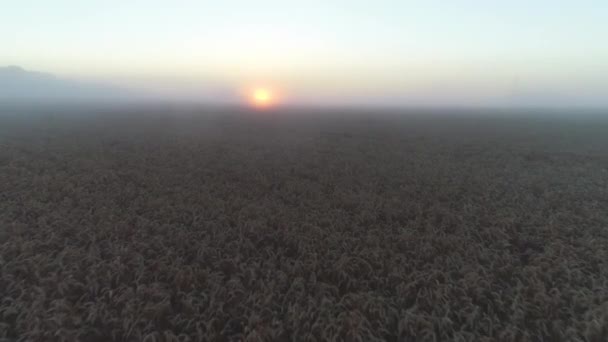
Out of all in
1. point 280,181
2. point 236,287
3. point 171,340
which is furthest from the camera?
point 280,181

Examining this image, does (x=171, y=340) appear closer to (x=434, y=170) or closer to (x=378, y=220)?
(x=378, y=220)

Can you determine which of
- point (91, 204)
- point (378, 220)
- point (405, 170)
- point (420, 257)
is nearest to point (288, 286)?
point (420, 257)

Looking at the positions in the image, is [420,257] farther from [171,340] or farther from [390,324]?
[171,340]

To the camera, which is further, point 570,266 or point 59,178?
point 59,178

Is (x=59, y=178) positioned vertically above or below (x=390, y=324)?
above

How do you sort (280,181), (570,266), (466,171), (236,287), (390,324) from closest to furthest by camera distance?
1. (390,324)
2. (236,287)
3. (570,266)
4. (280,181)
5. (466,171)

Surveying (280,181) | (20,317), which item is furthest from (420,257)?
(20,317)
